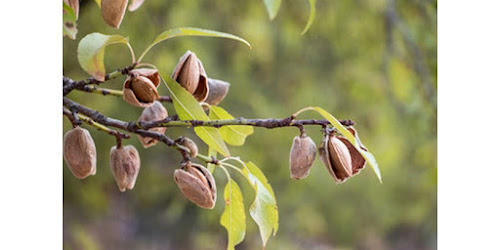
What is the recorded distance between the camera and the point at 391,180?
4.47 feet

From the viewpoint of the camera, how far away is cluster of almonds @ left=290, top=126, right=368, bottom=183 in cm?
40

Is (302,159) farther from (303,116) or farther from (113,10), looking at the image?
(303,116)

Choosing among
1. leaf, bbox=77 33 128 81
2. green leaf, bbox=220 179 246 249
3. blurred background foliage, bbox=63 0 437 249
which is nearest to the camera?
leaf, bbox=77 33 128 81

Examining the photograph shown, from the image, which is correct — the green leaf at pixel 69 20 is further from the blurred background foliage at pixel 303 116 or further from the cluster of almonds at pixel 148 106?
the blurred background foliage at pixel 303 116

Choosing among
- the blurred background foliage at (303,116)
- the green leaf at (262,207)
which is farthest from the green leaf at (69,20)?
the blurred background foliage at (303,116)

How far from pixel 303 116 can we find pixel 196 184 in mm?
743

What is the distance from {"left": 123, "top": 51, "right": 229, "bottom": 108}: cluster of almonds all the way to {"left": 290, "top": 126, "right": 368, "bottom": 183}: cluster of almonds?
0.24ft

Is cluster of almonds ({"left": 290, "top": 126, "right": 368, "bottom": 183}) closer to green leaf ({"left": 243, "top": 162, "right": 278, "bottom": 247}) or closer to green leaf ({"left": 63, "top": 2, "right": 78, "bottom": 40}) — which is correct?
green leaf ({"left": 243, "top": 162, "right": 278, "bottom": 247})

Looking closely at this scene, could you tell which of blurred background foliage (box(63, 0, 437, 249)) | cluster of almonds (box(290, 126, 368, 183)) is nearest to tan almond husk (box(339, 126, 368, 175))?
cluster of almonds (box(290, 126, 368, 183))

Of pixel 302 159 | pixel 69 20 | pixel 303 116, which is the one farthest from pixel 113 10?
pixel 303 116
